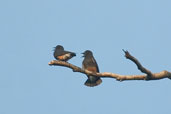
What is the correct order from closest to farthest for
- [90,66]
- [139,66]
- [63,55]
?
[139,66] → [90,66] → [63,55]

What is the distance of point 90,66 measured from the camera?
11328mm

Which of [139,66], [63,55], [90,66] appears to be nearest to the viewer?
[139,66]

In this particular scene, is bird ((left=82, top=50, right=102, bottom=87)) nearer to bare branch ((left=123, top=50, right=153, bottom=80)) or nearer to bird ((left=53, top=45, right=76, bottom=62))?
bird ((left=53, top=45, right=76, bottom=62))

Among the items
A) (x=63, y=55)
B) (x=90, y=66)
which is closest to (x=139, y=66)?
(x=90, y=66)

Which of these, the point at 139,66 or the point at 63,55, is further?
the point at 63,55

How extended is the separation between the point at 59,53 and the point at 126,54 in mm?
6125

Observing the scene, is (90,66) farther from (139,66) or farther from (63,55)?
(139,66)

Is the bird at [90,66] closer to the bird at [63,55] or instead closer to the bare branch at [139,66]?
the bird at [63,55]

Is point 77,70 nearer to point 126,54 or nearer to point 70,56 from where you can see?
point 126,54

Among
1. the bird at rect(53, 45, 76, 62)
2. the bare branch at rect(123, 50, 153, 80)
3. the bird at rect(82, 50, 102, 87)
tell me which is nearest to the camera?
the bare branch at rect(123, 50, 153, 80)

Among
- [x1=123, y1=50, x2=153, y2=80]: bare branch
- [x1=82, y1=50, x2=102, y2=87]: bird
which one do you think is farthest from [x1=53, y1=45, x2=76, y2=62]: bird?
[x1=123, y1=50, x2=153, y2=80]: bare branch

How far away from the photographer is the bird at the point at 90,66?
1039 centimetres

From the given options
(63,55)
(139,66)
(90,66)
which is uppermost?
(63,55)

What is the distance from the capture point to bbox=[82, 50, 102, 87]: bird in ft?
34.1
